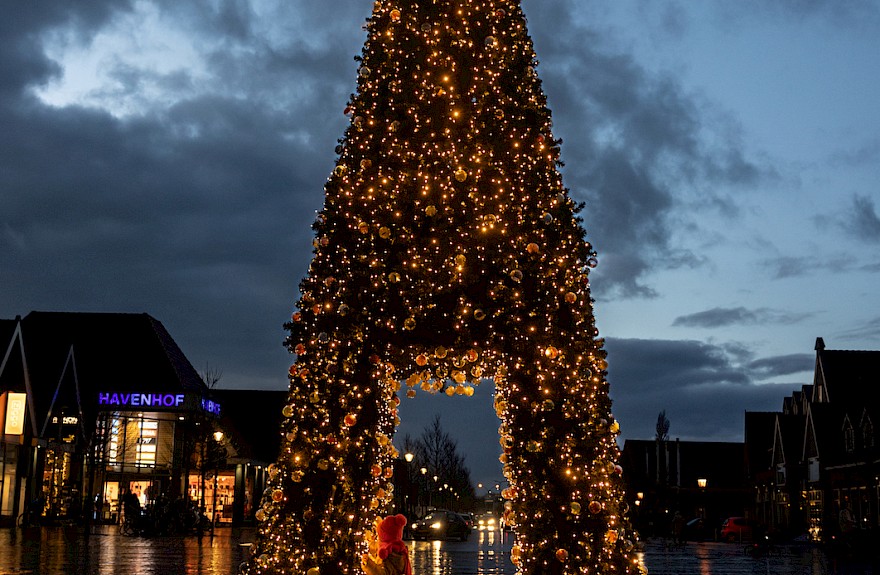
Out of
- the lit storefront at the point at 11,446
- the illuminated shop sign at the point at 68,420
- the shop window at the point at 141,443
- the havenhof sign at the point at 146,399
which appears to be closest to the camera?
the lit storefront at the point at 11,446

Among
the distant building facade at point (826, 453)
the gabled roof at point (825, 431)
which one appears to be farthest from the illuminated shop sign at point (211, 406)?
the gabled roof at point (825, 431)

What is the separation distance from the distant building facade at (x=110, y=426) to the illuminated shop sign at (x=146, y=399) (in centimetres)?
5

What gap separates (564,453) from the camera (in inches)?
414

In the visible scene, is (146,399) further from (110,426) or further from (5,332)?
(5,332)

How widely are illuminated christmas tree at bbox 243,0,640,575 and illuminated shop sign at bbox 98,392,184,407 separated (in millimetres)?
42037

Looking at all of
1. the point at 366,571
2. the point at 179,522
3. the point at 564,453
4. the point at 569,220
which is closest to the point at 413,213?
the point at 569,220

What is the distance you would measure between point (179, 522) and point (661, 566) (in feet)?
67.7

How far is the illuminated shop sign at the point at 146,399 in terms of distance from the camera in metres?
50.8

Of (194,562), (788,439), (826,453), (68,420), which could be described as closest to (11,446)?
(68,420)

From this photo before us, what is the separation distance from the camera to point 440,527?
41.5m

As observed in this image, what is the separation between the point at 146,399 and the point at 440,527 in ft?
61.3

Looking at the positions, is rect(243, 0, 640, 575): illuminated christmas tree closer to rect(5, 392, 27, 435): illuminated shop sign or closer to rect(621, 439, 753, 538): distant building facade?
rect(5, 392, 27, 435): illuminated shop sign

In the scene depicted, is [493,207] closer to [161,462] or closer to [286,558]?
[286,558]

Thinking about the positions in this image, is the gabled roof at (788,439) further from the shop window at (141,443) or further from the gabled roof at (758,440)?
the shop window at (141,443)
